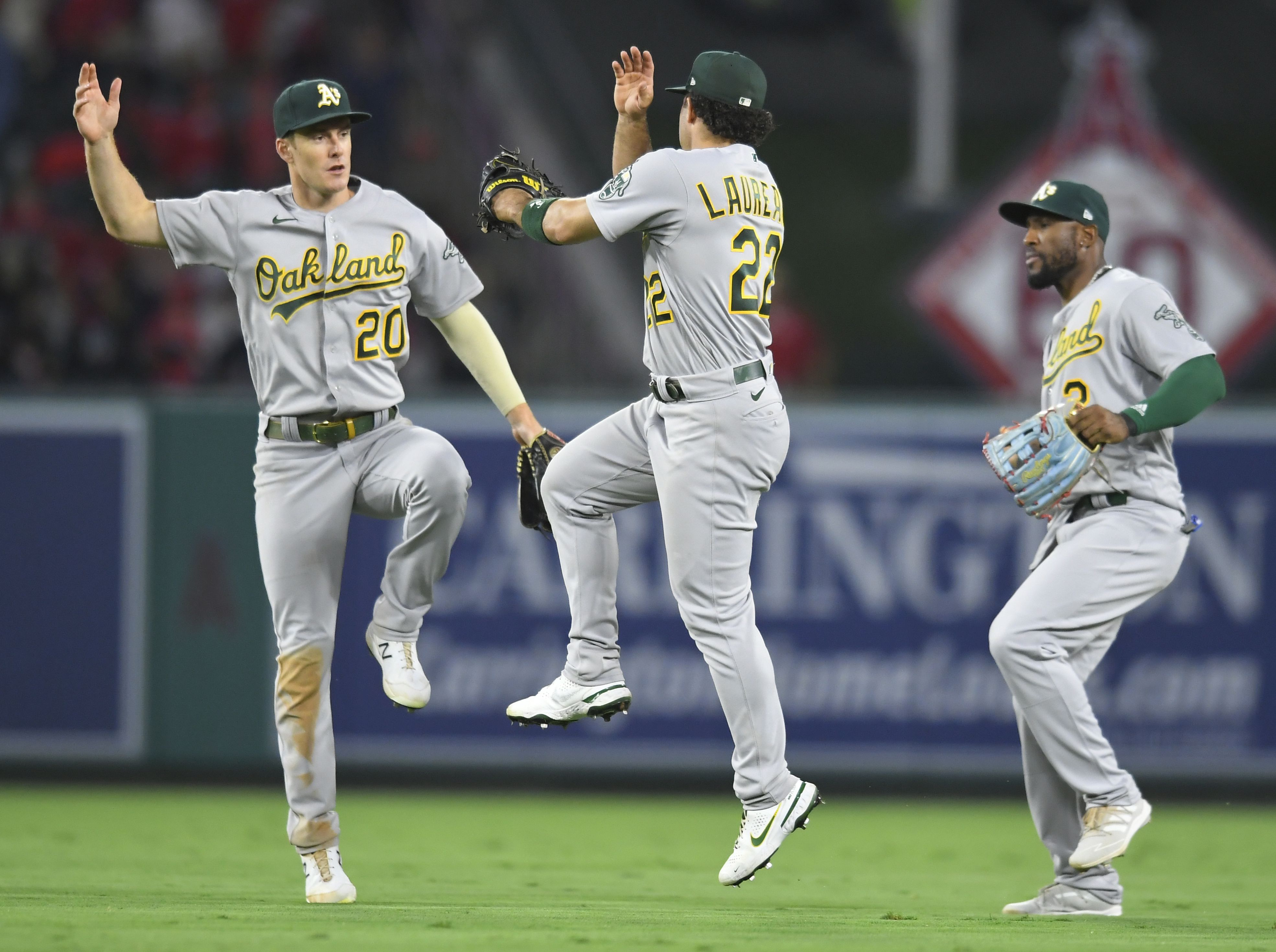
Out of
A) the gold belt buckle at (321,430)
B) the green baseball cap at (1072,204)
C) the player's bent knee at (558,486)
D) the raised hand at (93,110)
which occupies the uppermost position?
the raised hand at (93,110)

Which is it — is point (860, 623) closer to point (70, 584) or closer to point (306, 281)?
point (70, 584)

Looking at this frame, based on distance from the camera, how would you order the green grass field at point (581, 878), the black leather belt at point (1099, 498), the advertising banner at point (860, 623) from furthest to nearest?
1. the advertising banner at point (860, 623)
2. the black leather belt at point (1099, 498)
3. the green grass field at point (581, 878)

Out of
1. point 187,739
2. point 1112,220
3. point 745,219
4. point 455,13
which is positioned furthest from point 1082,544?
point 455,13

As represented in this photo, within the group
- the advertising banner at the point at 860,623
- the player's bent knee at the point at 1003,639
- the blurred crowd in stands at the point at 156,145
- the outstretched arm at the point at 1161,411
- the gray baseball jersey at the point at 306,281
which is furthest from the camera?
the blurred crowd in stands at the point at 156,145

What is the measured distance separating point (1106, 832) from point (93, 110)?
3.94 meters

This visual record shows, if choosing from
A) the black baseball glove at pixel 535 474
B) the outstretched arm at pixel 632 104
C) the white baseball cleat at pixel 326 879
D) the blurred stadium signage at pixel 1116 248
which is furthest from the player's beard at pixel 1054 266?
the blurred stadium signage at pixel 1116 248

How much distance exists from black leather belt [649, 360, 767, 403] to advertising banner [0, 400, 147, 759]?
5.00m

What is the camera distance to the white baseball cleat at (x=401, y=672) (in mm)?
6086

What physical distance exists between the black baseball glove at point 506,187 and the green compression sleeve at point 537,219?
0.46ft

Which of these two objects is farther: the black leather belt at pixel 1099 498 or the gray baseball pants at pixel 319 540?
the black leather belt at pixel 1099 498

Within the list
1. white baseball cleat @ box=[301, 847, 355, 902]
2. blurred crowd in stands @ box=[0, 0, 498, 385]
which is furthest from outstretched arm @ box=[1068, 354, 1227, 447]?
blurred crowd in stands @ box=[0, 0, 498, 385]

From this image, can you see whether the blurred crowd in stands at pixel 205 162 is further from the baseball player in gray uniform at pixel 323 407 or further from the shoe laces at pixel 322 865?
the shoe laces at pixel 322 865

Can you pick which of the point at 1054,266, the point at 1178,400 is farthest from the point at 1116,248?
the point at 1178,400

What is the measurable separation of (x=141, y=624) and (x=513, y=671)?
2.01m
